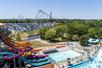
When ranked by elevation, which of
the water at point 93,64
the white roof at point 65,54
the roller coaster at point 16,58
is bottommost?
the water at point 93,64

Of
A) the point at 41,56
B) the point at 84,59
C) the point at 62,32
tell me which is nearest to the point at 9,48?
the point at 41,56

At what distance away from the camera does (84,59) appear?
31.0m

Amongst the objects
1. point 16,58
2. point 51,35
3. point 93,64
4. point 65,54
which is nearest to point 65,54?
point 65,54

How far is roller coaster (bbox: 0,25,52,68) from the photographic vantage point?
2442 cm

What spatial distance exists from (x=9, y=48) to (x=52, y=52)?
10632 mm

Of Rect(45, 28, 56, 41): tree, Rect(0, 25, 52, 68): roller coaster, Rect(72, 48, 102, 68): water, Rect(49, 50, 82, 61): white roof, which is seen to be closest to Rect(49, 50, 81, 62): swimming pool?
Rect(49, 50, 82, 61): white roof

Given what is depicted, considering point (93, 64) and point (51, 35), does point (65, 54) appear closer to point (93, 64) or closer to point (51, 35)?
point (93, 64)

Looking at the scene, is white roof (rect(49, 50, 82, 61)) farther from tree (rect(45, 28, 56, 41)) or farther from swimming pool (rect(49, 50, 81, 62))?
tree (rect(45, 28, 56, 41))

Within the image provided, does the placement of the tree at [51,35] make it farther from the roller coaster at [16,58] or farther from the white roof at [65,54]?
the roller coaster at [16,58]

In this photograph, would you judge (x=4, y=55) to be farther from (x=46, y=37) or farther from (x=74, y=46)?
(x=46, y=37)

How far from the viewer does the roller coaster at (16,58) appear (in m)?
24.4

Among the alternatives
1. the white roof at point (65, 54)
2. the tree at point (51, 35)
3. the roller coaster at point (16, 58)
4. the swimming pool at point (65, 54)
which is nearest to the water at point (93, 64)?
the white roof at point (65, 54)

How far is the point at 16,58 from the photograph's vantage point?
25.4 m

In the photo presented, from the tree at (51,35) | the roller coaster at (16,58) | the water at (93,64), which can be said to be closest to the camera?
the roller coaster at (16,58)
